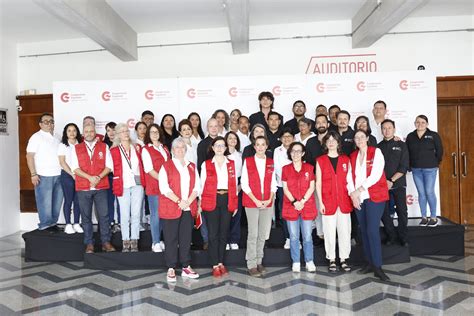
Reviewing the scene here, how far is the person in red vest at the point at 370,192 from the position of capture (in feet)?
12.5

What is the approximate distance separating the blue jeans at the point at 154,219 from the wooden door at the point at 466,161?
5215 millimetres

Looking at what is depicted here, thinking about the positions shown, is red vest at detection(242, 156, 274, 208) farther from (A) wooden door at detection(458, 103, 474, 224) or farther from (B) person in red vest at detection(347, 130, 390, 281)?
(A) wooden door at detection(458, 103, 474, 224)

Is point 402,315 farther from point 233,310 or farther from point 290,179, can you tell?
point 290,179

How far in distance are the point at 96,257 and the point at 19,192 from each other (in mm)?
3516

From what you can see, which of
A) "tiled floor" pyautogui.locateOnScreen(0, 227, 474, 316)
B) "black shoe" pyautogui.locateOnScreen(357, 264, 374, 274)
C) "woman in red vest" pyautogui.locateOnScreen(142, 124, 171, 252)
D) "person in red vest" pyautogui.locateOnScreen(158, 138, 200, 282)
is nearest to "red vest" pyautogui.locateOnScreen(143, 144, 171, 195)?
"woman in red vest" pyautogui.locateOnScreen(142, 124, 171, 252)

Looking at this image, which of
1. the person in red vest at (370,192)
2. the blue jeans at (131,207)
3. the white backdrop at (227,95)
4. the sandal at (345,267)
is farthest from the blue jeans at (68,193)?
the person in red vest at (370,192)

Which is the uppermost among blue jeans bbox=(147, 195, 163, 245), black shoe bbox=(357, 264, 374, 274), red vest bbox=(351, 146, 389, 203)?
red vest bbox=(351, 146, 389, 203)

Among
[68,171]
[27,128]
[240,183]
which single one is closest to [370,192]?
[240,183]

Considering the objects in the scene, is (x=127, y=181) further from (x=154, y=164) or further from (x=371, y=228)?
(x=371, y=228)

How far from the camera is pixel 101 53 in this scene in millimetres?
7074

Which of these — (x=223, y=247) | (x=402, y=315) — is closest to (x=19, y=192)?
(x=223, y=247)

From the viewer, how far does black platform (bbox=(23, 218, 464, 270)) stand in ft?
14.3

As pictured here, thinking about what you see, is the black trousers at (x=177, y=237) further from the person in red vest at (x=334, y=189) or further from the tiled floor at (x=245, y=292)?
the person in red vest at (x=334, y=189)

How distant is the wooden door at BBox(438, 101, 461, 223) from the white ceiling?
1649 mm
